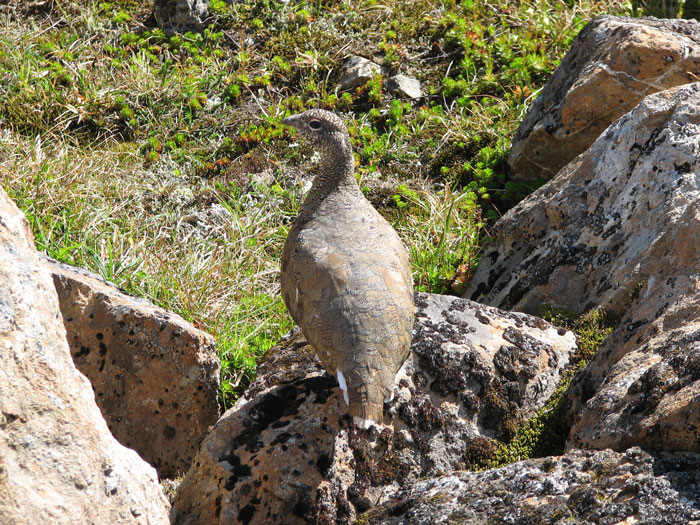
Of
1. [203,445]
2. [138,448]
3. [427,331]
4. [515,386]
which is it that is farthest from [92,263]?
[515,386]

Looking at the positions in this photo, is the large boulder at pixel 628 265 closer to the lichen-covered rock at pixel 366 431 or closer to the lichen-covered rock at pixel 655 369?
the lichen-covered rock at pixel 655 369

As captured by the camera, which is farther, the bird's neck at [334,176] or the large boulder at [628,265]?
the bird's neck at [334,176]

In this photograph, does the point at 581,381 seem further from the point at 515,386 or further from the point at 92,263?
the point at 92,263

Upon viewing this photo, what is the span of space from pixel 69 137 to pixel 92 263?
7.91 ft

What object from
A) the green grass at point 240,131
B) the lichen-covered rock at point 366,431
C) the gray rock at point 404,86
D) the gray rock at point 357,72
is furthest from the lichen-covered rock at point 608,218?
the gray rock at point 357,72

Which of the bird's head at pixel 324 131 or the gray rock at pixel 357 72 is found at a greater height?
the bird's head at pixel 324 131

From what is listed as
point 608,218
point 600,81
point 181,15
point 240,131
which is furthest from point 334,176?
point 181,15

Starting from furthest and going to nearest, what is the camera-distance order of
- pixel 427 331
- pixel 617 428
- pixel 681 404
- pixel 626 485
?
pixel 427 331 < pixel 617 428 < pixel 681 404 < pixel 626 485

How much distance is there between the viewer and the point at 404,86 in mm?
8633

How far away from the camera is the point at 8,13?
943 centimetres

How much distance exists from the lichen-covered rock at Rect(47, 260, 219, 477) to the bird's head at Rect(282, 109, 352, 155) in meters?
1.59

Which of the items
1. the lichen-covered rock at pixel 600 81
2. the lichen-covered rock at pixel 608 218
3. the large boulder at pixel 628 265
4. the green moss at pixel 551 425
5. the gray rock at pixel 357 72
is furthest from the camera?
the gray rock at pixel 357 72

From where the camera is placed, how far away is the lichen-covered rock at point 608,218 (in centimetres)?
452

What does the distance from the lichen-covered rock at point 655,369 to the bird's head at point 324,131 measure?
221 cm
